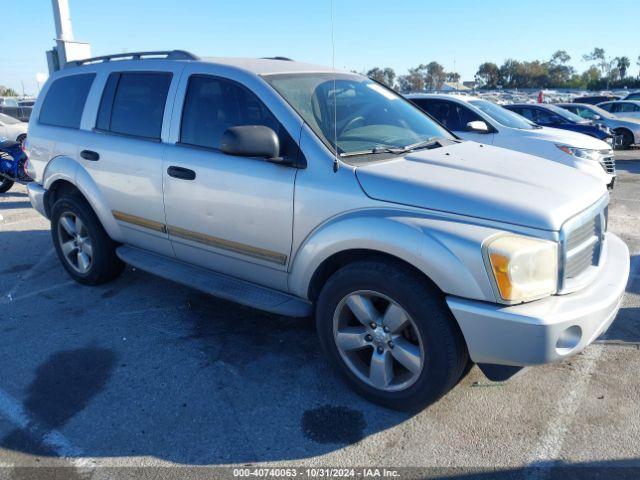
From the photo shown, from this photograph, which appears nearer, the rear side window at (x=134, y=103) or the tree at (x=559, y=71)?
the rear side window at (x=134, y=103)

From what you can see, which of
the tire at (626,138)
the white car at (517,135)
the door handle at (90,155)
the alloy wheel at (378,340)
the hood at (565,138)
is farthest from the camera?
the tire at (626,138)

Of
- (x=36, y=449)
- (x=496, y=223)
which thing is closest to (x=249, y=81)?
(x=496, y=223)

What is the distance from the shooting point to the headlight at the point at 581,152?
8430 mm

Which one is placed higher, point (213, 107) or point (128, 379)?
point (213, 107)

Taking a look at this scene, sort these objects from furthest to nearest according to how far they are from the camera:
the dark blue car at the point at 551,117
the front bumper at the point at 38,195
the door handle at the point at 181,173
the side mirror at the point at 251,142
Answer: the dark blue car at the point at 551,117
the front bumper at the point at 38,195
the door handle at the point at 181,173
the side mirror at the point at 251,142

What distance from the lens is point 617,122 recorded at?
58.5ft

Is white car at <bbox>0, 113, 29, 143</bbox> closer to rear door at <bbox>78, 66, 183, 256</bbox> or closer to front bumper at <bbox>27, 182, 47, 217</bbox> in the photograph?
front bumper at <bbox>27, 182, 47, 217</bbox>

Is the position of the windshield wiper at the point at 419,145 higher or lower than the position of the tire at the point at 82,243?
higher

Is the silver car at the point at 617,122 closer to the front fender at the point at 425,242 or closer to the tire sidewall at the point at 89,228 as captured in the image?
the tire sidewall at the point at 89,228

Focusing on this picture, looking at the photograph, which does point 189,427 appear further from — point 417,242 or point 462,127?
point 462,127

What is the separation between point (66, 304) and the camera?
15.3 feet

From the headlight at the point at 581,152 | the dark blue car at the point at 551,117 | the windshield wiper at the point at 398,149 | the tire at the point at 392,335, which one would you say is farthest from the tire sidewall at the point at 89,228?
the dark blue car at the point at 551,117

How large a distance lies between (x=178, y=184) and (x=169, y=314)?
119cm

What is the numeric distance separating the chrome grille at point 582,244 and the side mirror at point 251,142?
1667 millimetres
